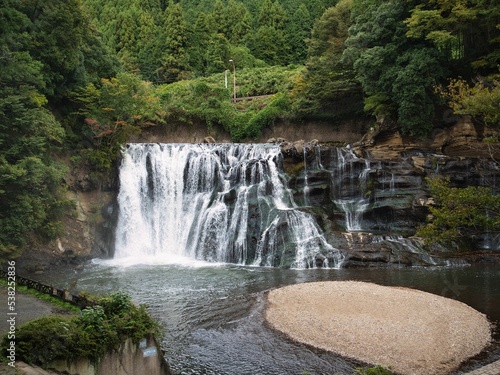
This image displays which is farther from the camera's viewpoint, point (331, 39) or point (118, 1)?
point (118, 1)

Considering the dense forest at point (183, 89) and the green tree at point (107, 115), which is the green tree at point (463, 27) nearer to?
the dense forest at point (183, 89)

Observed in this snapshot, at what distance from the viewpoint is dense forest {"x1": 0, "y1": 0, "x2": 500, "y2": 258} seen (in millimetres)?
20281

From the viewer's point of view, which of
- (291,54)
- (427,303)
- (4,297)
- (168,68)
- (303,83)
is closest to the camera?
(4,297)

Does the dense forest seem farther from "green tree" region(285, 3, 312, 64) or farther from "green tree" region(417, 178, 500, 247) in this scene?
"green tree" region(285, 3, 312, 64)

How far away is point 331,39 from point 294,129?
8313 millimetres

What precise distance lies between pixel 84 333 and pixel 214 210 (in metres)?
17.0

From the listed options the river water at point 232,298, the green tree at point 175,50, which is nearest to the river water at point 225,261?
the river water at point 232,298

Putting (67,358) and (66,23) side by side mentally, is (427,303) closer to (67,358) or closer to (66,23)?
(67,358)

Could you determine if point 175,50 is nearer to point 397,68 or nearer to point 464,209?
point 397,68

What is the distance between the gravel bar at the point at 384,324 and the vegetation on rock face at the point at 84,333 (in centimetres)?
528

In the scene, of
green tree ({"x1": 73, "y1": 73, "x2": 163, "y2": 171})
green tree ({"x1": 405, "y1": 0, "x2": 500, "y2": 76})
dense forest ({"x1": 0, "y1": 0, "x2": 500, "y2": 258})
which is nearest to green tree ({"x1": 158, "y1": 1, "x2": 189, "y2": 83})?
dense forest ({"x1": 0, "y1": 0, "x2": 500, "y2": 258})

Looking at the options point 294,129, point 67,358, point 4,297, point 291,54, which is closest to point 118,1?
point 291,54

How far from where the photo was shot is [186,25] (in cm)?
5772

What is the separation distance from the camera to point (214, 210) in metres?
25.2
